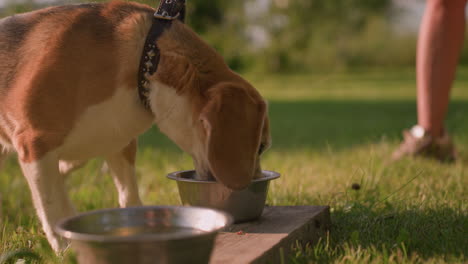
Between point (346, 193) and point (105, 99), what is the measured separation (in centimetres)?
136

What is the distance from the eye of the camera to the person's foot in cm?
391

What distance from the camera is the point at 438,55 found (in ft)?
12.9

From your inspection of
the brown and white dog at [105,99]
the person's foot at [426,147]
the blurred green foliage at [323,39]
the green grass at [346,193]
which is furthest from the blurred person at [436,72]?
the blurred green foliage at [323,39]

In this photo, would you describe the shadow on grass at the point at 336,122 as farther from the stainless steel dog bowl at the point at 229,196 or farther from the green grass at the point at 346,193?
the stainless steel dog bowl at the point at 229,196

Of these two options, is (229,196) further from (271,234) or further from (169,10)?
(169,10)

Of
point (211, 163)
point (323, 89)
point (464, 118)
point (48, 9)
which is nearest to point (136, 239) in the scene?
point (211, 163)

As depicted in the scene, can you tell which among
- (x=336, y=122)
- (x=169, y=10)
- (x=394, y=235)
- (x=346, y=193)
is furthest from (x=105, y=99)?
(x=336, y=122)

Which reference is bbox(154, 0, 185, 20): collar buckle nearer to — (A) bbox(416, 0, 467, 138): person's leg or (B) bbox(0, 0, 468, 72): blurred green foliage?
(A) bbox(416, 0, 467, 138): person's leg

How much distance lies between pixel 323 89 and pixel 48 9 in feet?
37.7

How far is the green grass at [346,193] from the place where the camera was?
2.07 metres

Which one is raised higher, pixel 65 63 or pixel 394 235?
pixel 65 63

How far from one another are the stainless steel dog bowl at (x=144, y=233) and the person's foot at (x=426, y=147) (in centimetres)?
245

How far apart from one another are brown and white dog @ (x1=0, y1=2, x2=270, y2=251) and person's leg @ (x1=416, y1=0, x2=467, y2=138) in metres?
2.17

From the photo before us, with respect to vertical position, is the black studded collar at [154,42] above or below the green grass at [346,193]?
above
